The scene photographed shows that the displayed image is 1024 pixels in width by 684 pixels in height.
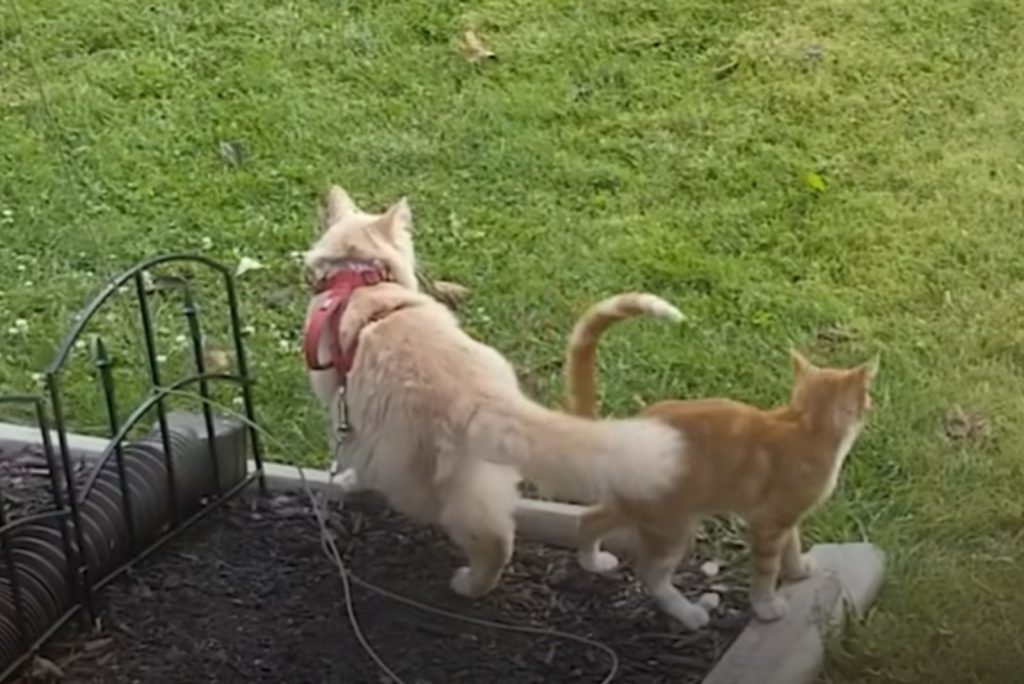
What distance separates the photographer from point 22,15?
4.45 m

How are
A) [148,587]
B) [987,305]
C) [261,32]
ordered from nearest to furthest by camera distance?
[148,587] < [987,305] < [261,32]

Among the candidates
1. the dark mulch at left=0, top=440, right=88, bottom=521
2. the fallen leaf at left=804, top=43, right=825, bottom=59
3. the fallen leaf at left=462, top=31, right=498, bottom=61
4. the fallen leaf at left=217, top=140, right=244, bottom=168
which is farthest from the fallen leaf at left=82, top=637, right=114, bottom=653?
the fallen leaf at left=804, top=43, right=825, bottom=59

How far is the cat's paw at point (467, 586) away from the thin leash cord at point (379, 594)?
33 mm

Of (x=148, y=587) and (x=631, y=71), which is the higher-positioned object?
(x=631, y=71)

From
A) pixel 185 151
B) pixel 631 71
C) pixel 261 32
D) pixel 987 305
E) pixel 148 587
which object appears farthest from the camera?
pixel 261 32

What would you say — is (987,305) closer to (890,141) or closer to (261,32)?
(890,141)

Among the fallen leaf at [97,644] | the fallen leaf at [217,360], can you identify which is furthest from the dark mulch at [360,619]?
the fallen leaf at [217,360]

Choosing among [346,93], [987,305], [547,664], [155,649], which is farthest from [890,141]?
[155,649]

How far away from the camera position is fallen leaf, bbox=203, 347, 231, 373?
309cm

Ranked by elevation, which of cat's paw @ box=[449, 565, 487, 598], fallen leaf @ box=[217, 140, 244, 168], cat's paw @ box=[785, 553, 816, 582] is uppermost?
fallen leaf @ box=[217, 140, 244, 168]

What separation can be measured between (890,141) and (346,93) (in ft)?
3.97

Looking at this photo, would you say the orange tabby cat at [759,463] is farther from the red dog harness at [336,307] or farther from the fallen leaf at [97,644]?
the fallen leaf at [97,644]

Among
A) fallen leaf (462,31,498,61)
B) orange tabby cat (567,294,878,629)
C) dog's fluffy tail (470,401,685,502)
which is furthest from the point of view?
fallen leaf (462,31,498,61)

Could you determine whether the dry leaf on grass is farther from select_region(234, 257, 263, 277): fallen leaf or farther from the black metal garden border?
select_region(234, 257, 263, 277): fallen leaf
